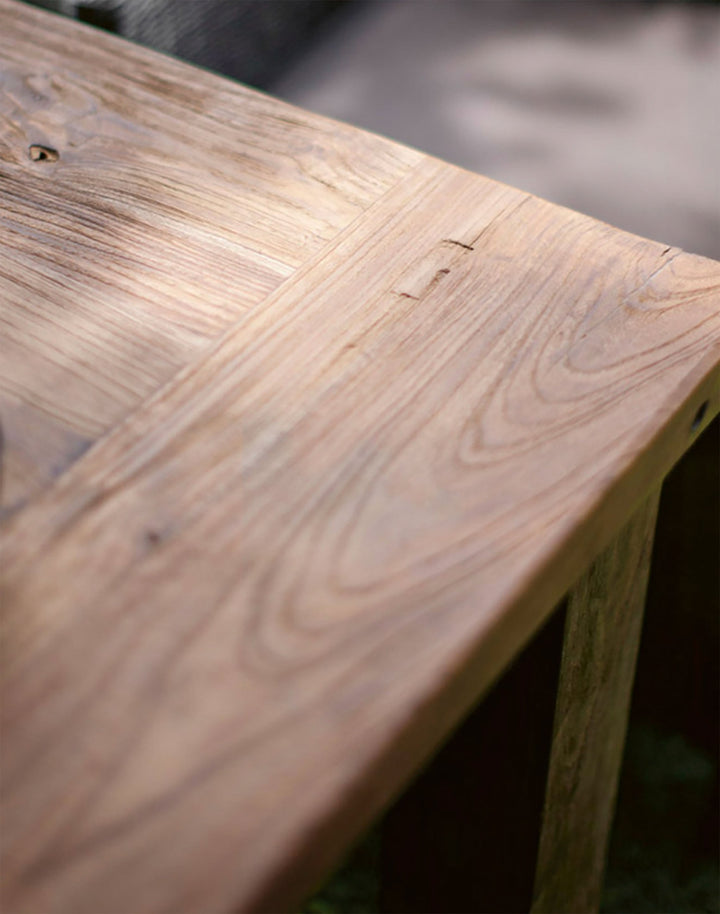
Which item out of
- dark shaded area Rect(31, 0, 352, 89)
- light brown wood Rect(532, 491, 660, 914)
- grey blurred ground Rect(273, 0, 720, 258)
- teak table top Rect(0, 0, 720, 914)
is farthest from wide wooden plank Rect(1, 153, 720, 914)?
dark shaded area Rect(31, 0, 352, 89)

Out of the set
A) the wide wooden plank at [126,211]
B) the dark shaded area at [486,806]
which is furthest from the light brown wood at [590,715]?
the wide wooden plank at [126,211]

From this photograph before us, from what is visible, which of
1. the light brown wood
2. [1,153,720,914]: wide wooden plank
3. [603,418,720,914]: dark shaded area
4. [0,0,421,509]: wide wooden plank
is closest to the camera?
[1,153,720,914]: wide wooden plank

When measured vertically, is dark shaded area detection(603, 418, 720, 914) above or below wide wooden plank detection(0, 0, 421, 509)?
below

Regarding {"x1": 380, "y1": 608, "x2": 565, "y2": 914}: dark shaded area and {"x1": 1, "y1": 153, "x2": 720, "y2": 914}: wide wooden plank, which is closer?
{"x1": 1, "y1": 153, "x2": 720, "y2": 914}: wide wooden plank

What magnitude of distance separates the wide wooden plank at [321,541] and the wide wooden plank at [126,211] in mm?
21

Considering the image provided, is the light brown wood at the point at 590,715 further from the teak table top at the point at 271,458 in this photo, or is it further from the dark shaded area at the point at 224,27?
the dark shaded area at the point at 224,27

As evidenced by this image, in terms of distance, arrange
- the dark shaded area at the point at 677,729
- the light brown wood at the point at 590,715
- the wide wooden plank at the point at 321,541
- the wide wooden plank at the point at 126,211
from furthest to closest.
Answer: the dark shaded area at the point at 677,729
the light brown wood at the point at 590,715
the wide wooden plank at the point at 126,211
the wide wooden plank at the point at 321,541

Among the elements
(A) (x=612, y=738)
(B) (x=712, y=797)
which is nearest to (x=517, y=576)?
(A) (x=612, y=738)

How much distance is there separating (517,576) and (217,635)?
0.12 metres

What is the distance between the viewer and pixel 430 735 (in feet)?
1.11

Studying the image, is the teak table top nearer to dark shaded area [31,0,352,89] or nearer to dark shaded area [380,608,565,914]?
dark shaded area [380,608,565,914]

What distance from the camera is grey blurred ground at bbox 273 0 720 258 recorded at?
85 cm

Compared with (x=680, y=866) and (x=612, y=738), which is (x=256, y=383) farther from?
(x=680, y=866)

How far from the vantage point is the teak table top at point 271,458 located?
0.32 meters
